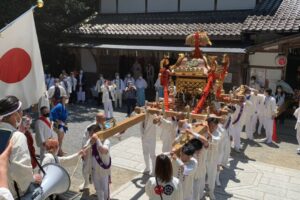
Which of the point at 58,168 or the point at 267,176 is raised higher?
the point at 58,168

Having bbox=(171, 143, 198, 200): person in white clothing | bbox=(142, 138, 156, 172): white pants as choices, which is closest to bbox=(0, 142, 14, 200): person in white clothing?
bbox=(171, 143, 198, 200): person in white clothing

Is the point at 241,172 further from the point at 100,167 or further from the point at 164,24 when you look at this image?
the point at 164,24

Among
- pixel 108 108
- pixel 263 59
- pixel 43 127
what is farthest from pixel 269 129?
pixel 43 127

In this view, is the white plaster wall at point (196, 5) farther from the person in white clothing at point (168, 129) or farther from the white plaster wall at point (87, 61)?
the person in white clothing at point (168, 129)

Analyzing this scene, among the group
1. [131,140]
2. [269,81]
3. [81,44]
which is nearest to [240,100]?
[131,140]

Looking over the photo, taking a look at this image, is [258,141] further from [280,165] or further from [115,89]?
[115,89]

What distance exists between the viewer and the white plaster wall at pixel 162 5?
16109 millimetres

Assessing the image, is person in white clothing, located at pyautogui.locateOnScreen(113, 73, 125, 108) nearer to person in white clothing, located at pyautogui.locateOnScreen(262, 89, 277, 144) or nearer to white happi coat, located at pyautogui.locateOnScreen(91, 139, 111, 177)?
person in white clothing, located at pyautogui.locateOnScreen(262, 89, 277, 144)

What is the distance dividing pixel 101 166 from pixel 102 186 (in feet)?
1.43

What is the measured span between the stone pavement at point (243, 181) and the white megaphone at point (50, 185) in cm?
226

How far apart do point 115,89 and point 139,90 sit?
1.26m

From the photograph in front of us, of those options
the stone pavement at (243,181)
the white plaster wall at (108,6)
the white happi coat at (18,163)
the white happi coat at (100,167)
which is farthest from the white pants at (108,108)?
the white happi coat at (18,163)

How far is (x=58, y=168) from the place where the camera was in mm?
4113

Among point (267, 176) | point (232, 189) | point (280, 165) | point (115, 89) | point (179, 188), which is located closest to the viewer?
point (179, 188)
